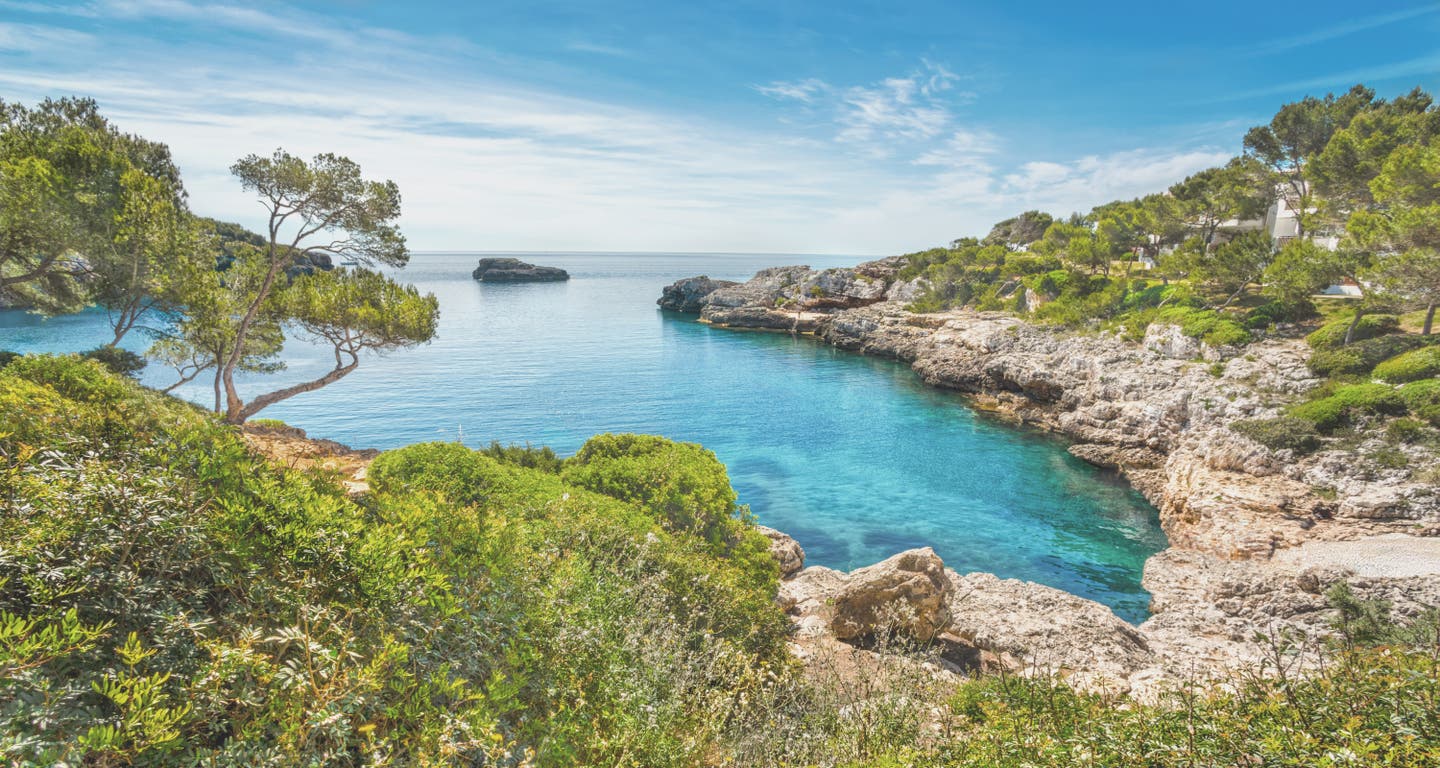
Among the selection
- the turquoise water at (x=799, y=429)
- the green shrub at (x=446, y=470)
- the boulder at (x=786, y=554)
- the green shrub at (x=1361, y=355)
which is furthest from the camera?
the green shrub at (x=1361, y=355)

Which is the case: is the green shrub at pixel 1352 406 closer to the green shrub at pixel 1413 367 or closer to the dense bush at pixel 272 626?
the green shrub at pixel 1413 367

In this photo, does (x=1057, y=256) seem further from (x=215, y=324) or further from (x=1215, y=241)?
(x=215, y=324)

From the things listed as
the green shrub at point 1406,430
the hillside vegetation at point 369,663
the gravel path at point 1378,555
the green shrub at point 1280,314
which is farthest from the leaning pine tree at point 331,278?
the green shrub at point 1280,314

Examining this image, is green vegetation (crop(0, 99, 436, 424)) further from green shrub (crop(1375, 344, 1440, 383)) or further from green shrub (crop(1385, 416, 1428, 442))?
green shrub (crop(1375, 344, 1440, 383))

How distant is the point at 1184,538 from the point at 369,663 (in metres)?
28.1

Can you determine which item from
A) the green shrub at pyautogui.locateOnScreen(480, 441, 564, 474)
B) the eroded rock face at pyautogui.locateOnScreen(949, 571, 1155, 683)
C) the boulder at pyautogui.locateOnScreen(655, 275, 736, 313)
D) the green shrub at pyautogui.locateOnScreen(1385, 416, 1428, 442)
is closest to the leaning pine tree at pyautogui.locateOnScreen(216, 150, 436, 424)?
the green shrub at pyautogui.locateOnScreen(480, 441, 564, 474)

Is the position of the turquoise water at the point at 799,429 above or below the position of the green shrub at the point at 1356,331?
below

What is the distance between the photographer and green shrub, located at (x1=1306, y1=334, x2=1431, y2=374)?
2847 cm

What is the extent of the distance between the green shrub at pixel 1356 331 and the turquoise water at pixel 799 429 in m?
13.4

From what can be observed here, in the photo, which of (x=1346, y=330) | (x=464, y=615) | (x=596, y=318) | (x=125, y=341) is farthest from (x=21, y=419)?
(x=596, y=318)

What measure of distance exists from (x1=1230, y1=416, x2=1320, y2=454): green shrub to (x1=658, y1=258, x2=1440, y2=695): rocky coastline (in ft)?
1.57

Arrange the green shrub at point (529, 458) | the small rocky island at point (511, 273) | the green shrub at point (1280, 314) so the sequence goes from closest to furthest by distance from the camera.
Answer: the green shrub at point (529, 458), the green shrub at point (1280, 314), the small rocky island at point (511, 273)

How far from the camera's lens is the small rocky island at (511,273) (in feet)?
560

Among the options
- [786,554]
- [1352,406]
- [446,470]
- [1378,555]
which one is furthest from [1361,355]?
[446,470]
